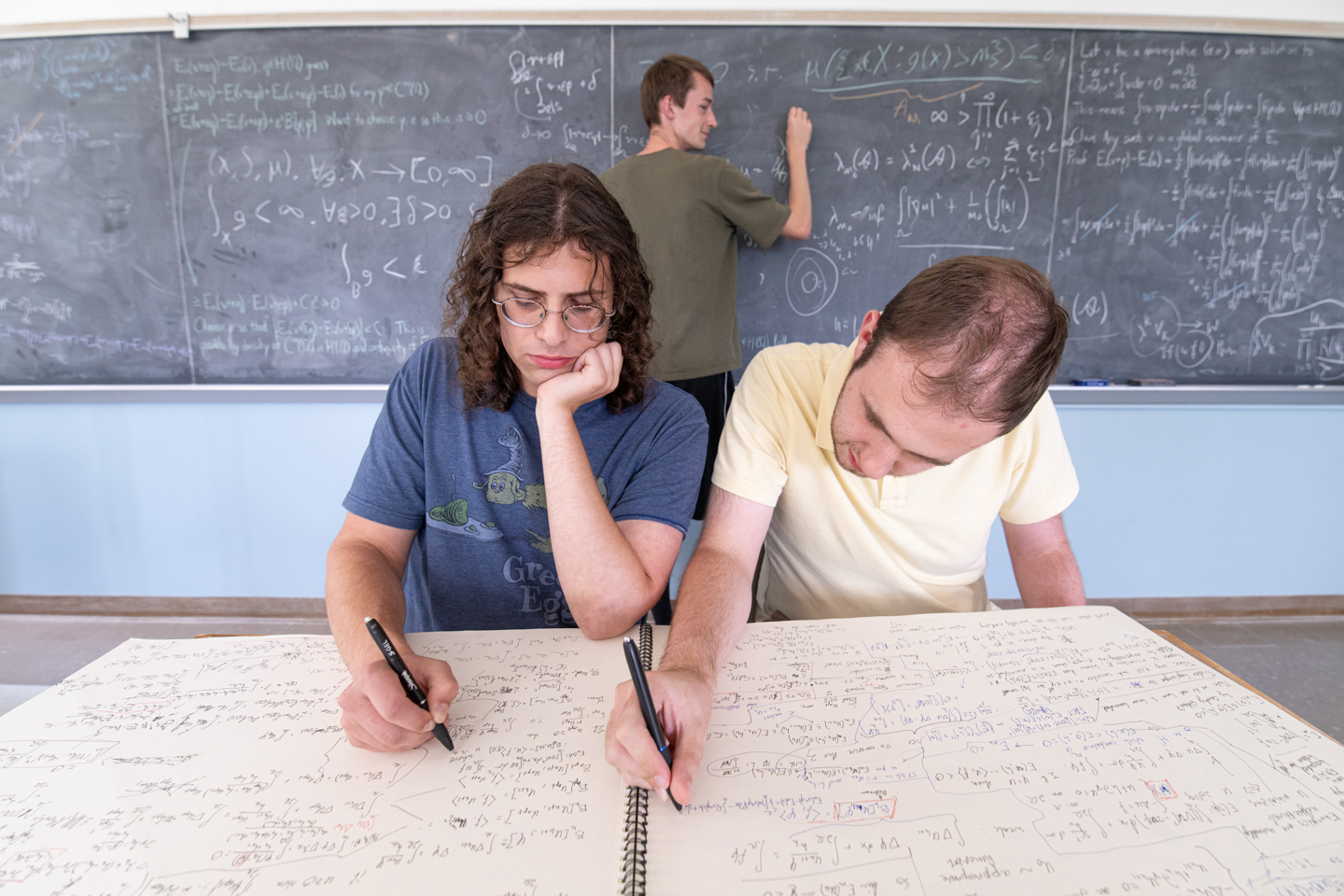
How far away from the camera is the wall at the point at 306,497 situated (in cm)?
261

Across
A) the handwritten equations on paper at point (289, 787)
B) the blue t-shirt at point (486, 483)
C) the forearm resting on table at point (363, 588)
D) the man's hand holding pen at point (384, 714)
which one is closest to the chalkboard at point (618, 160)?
the blue t-shirt at point (486, 483)

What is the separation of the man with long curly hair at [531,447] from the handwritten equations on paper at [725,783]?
0.20m

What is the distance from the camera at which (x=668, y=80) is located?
218 cm

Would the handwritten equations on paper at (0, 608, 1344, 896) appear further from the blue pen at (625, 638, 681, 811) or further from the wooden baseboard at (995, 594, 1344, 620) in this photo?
the wooden baseboard at (995, 594, 1344, 620)

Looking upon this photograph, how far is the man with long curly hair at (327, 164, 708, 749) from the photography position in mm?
1054

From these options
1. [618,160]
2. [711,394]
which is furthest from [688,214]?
[711,394]

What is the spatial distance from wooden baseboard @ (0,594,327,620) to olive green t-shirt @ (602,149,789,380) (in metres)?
1.87

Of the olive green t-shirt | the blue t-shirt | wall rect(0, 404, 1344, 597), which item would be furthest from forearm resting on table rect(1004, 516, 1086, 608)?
wall rect(0, 404, 1344, 597)

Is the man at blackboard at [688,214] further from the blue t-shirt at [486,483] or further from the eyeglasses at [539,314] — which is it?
the eyeglasses at [539,314]

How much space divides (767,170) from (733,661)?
6.54 ft

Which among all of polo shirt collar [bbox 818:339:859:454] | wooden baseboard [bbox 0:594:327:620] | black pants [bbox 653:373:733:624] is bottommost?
wooden baseboard [bbox 0:594:327:620]

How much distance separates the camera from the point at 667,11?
7.52ft

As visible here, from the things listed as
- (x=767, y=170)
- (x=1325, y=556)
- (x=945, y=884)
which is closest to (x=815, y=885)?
(x=945, y=884)

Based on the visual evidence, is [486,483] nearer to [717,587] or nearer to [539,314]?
[539,314]
